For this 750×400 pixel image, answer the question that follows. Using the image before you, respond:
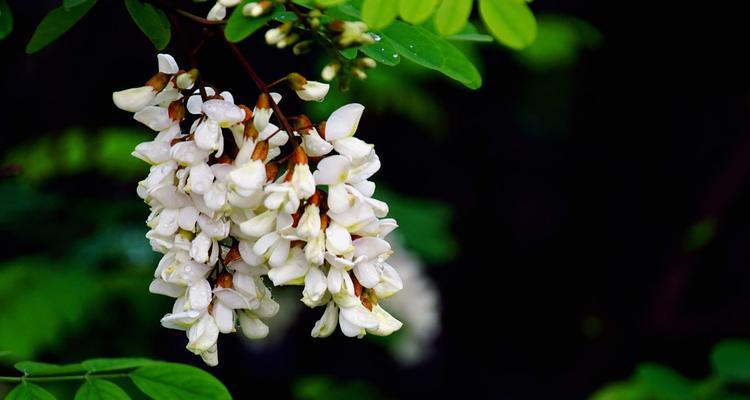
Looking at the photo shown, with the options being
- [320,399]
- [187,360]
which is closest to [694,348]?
[320,399]

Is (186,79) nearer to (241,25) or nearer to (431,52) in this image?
(241,25)

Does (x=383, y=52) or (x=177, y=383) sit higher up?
(x=383, y=52)

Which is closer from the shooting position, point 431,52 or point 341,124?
point 341,124

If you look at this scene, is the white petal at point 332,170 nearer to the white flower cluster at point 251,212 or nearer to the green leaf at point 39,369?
the white flower cluster at point 251,212

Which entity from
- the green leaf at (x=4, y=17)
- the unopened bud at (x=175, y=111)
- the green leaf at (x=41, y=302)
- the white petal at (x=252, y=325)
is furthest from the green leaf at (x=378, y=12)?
the green leaf at (x=41, y=302)

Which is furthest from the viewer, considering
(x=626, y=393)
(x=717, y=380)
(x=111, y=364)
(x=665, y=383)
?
(x=626, y=393)

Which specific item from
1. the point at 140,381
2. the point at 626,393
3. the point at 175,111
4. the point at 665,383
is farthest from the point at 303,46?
the point at 626,393
